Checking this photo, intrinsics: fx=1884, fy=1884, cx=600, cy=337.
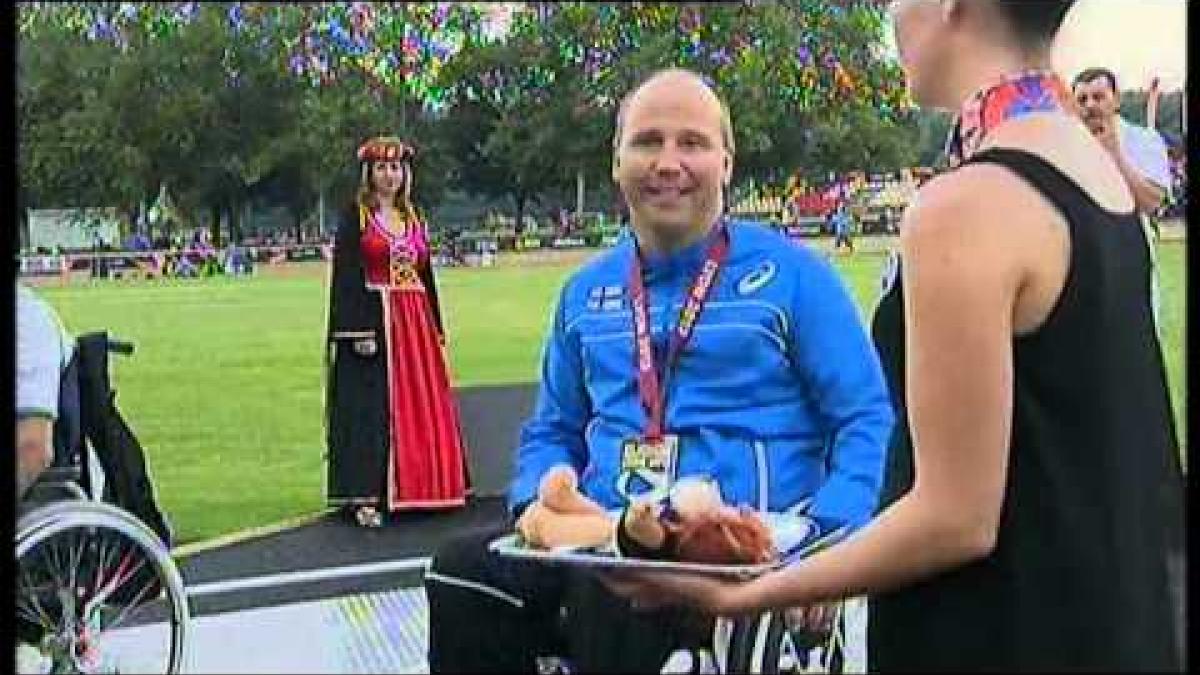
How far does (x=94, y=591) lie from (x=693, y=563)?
1.74m

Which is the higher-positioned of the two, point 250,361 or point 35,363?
point 35,363

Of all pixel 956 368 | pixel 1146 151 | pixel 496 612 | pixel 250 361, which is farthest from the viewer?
pixel 250 361

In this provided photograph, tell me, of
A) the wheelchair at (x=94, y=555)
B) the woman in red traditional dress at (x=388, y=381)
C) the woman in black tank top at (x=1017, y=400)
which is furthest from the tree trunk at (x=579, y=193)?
the woman in black tank top at (x=1017, y=400)

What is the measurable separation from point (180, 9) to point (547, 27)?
59 cm

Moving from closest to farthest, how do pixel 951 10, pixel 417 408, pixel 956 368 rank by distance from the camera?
pixel 956 368
pixel 951 10
pixel 417 408

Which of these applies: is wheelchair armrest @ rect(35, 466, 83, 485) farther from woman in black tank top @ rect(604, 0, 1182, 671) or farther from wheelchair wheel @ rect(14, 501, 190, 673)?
woman in black tank top @ rect(604, 0, 1182, 671)

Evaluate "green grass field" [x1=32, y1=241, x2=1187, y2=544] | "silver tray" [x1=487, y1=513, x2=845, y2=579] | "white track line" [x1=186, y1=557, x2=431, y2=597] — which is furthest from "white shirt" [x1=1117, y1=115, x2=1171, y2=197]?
"white track line" [x1=186, y1=557, x2=431, y2=597]

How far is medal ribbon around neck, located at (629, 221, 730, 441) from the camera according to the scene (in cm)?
226

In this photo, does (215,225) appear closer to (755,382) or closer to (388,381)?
(755,382)

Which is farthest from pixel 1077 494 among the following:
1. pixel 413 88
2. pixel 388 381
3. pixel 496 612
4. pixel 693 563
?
pixel 388 381

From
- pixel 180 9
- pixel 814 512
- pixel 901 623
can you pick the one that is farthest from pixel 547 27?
pixel 901 623

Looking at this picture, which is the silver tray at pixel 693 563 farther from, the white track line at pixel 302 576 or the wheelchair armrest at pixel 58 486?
the white track line at pixel 302 576

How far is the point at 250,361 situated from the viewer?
438 cm
